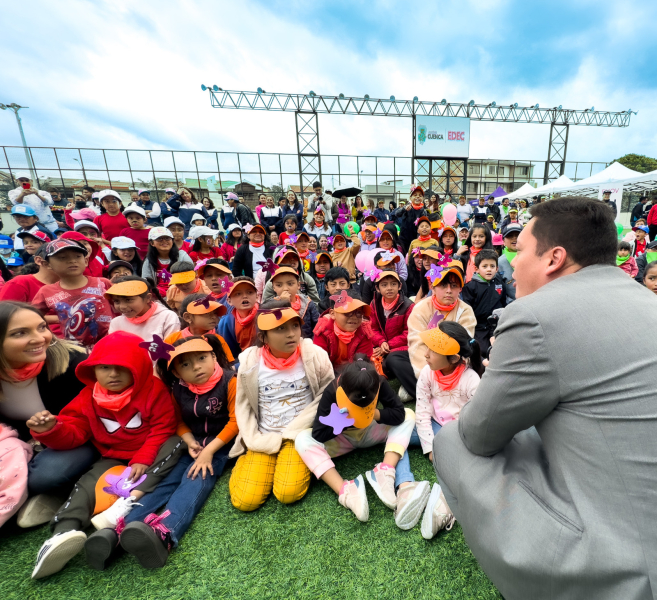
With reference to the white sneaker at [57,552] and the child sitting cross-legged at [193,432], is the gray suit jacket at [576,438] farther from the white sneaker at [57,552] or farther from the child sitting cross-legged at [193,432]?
the white sneaker at [57,552]

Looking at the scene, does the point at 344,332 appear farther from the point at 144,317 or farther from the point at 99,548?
the point at 99,548

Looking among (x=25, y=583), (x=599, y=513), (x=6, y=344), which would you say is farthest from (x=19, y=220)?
(x=599, y=513)

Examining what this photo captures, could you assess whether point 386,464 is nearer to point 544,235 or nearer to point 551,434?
point 551,434

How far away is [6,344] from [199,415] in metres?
1.16

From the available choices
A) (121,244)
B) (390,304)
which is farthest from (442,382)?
(121,244)

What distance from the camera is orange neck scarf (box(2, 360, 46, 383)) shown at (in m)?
1.93

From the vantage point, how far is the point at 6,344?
1.85m

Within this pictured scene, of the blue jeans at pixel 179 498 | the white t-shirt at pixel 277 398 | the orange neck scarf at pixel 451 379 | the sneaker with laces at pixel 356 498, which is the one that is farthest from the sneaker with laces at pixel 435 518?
the blue jeans at pixel 179 498

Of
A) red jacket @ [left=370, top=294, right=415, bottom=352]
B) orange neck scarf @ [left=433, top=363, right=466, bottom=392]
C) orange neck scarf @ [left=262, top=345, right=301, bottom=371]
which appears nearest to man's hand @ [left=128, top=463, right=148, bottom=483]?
orange neck scarf @ [left=262, top=345, right=301, bottom=371]

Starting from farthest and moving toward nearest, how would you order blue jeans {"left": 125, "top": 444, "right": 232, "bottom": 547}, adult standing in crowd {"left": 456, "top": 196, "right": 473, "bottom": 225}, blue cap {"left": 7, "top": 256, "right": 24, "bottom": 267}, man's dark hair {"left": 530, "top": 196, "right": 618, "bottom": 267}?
adult standing in crowd {"left": 456, "top": 196, "right": 473, "bottom": 225} < blue cap {"left": 7, "top": 256, "right": 24, "bottom": 267} < blue jeans {"left": 125, "top": 444, "right": 232, "bottom": 547} < man's dark hair {"left": 530, "top": 196, "right": 618, "bottom": 267}

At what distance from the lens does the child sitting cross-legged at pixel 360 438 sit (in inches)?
71.0

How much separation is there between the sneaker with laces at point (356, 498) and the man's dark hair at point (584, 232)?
157 cm

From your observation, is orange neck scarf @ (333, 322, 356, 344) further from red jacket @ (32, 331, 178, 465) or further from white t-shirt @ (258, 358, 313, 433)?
red jacket @ (32, 331, 178, 465)

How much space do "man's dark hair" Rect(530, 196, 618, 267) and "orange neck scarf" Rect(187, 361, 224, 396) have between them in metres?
2.03
